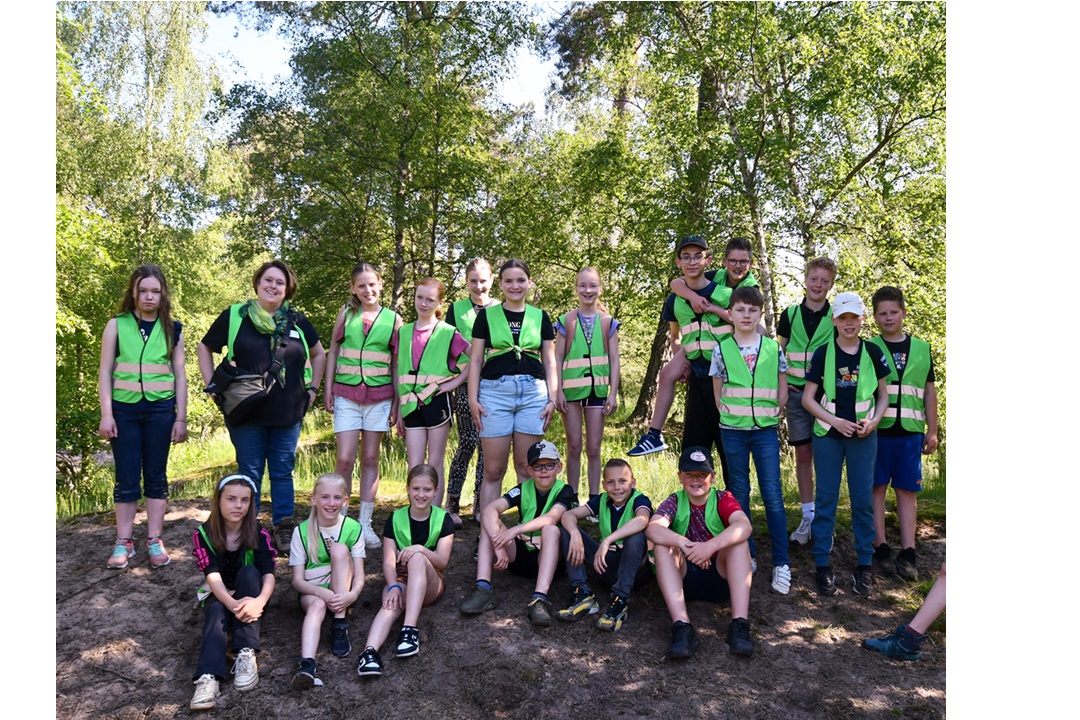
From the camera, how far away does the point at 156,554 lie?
564 centimetres

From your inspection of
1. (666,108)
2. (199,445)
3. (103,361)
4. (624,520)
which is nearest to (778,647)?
(624,520)

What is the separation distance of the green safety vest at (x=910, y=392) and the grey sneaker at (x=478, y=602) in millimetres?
3202

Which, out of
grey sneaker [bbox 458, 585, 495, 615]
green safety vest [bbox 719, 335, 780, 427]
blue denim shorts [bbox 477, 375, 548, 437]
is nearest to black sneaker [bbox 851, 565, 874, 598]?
green safety vest [bbox 719, 335, 780, 427]

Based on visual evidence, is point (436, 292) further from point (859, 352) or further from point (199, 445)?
point (199, 445)

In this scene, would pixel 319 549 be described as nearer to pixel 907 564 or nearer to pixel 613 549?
pixel 613 549

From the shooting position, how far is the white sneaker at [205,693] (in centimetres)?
424

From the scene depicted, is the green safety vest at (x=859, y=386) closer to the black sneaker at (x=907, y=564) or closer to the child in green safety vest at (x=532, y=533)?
the black sneaker at (x=907, y=564)

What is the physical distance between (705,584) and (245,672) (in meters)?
3.03

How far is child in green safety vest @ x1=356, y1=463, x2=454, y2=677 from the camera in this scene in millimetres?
4664

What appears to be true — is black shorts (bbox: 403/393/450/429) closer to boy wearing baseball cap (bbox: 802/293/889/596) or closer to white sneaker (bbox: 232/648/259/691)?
white sneaker (bbox: 232/648/259/691)

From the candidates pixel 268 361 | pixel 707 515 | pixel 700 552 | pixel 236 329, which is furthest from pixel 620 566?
pixel 236 329

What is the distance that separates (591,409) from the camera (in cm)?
595

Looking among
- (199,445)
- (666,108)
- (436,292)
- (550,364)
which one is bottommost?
(199,445)

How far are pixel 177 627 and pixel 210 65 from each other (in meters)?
23.0
